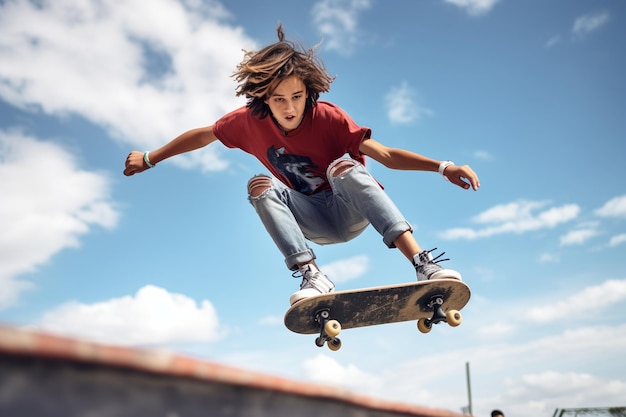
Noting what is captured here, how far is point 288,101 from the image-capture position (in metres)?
4.89

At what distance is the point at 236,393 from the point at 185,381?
16 centimetres

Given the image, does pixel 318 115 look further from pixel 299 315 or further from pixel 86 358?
pixel 86 358

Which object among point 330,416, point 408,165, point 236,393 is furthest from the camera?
point 408,165

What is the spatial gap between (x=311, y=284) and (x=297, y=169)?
1153 mm

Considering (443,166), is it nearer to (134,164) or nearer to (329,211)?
(329,211)

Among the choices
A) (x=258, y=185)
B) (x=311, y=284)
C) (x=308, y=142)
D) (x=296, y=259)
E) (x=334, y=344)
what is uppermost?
(x=308, y=142)

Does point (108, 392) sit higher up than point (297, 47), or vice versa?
point (297, 47)

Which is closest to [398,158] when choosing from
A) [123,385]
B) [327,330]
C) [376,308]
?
[376,308]

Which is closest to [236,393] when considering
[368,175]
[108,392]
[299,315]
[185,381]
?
[185,381]

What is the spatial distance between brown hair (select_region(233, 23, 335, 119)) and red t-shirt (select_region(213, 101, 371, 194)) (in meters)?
0.15

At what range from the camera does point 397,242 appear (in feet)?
15.6

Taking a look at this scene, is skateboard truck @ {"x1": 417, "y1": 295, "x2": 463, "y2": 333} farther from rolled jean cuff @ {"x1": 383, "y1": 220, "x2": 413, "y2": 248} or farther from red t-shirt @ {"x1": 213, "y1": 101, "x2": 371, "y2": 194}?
red t-shirt @ {"x1": 213, "y1": 101, "x2": 371, "y2": 194}

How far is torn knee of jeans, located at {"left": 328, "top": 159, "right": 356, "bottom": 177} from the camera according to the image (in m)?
4.85

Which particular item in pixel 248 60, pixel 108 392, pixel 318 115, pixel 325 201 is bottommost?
pixel 108 392
